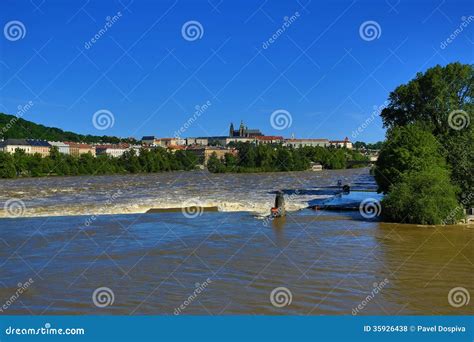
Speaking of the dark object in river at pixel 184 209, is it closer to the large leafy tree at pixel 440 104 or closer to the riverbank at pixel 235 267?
the riverbank at pixel 235 267

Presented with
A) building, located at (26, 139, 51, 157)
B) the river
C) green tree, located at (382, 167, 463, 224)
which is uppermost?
building, located at (26, 139, 51, 157)

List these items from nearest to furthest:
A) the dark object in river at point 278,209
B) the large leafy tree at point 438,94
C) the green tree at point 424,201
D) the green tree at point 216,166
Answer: the green tree at point 424,201
the dark object in river at point 278,209
the large leafy tree at point 438,94
the green tree at point 216,166

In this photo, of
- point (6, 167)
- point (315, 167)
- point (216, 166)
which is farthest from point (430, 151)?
point (315, 167)

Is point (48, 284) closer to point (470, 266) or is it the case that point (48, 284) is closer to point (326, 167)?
point (470, 266)

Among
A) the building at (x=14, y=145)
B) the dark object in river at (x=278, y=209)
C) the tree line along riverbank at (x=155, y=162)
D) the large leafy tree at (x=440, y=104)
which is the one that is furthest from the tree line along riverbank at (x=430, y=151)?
the building at (x=14, y=145)

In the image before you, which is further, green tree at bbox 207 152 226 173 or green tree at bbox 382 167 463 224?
green tree at bbox 207 152 226 173

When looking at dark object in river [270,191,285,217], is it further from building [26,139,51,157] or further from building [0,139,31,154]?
building [26,139,51,157]

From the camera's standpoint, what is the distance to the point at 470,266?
750 inches

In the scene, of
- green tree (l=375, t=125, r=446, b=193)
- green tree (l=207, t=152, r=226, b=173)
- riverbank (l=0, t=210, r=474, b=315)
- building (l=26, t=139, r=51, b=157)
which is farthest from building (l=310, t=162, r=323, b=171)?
riverbank (l=0, t=210, r=474, b=315)

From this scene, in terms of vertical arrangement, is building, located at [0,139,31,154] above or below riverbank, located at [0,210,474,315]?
above

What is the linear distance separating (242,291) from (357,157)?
17209cm

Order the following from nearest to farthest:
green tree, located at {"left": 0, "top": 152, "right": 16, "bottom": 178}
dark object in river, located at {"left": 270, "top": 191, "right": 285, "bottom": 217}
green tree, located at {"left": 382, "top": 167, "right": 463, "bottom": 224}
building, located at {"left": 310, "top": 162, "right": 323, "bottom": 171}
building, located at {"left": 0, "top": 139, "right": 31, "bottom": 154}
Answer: green tree, located at {"left": 382, "top": 167, "right": 463, "bottom": 224}, dark object in river, located at {"left": 270, "top": 191, "right": 285, "bottom": 217}, green tree, located at {"left": 0, "top": 152, "right": 16, "bottom": 178}, building, located at {"left": 310, "top": 162, "right": 323, "bottom": 171}, building, located at {"left": 0, "top": 139, "right": 31, "bottom": 154}

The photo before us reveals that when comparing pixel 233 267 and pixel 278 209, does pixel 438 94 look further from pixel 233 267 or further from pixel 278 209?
pixel 233 267

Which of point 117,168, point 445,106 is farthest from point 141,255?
point 117,168
